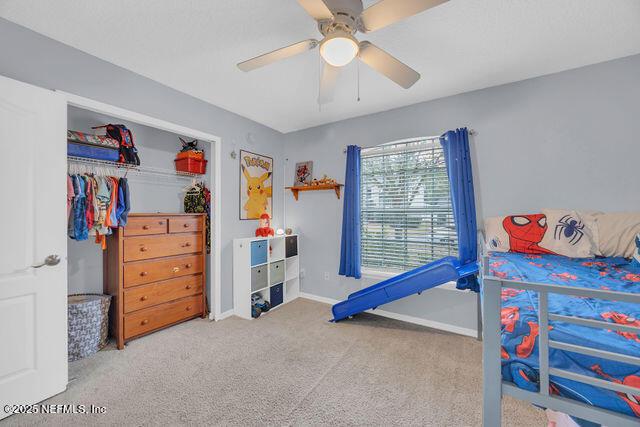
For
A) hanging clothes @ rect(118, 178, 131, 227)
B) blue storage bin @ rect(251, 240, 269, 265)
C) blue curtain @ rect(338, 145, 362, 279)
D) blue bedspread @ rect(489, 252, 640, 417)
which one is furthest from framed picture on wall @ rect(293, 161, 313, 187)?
blue bedspread @ rect(489, 252, 640, 417)

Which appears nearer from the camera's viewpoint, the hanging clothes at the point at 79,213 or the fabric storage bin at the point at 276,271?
the hanging clothes at the point at 79,213

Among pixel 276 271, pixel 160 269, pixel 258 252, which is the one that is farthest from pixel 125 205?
pixel 276 271

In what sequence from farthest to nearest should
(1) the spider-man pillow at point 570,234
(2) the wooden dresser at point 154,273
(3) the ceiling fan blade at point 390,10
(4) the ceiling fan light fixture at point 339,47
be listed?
(2) the wooden dresser at point 154,273 < (1) the spider-man pillow at point 570,234 < (4) the ceiling fan light fixture at point 339,47 < (3) the ceiling fan blade at point 390,10

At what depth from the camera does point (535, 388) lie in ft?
3.13

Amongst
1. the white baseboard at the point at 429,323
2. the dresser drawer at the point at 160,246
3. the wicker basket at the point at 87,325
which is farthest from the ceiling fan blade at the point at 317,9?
the white baseboard at the point at 429,323

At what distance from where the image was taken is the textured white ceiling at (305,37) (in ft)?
5.27

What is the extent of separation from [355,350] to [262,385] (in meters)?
0.88

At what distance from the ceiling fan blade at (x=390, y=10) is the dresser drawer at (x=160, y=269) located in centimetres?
279

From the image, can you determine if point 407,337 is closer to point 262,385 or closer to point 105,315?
point 262,385

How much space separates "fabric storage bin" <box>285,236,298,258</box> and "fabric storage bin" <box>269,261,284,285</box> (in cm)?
18

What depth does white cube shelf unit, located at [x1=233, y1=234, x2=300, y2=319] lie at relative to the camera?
3.12 metres

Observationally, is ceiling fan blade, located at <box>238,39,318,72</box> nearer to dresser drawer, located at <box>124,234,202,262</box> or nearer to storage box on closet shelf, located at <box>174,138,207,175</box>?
storage box on closet shelf, located at <box>174,138,207,175</box>

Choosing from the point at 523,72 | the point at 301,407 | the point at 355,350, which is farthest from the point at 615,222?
the point at 301,407

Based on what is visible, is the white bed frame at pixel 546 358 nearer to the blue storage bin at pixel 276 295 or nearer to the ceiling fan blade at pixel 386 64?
the ceiling fan blade at pixel 386 64
